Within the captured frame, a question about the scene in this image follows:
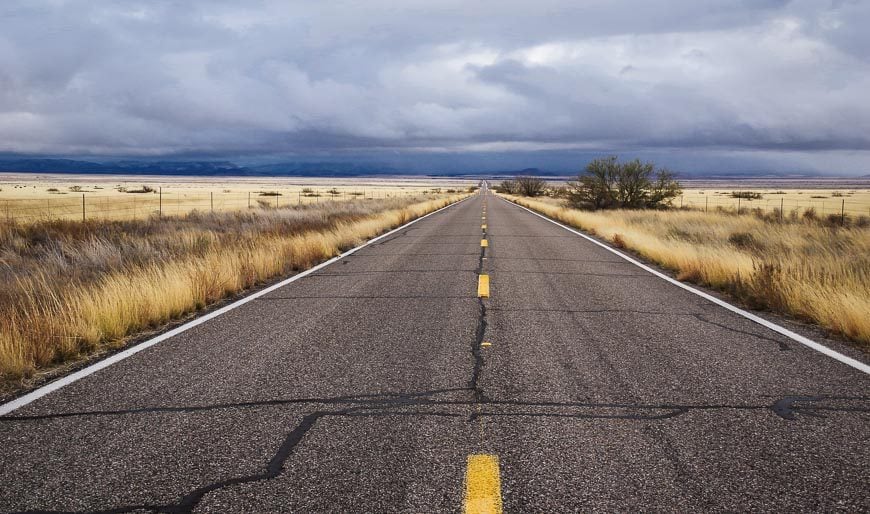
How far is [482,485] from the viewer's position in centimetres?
312

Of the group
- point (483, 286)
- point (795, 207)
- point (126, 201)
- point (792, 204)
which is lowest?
point (483, 286)

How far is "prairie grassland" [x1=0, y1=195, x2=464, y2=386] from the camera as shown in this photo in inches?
224

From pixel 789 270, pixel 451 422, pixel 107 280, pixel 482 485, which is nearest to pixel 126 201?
pixel 107 280

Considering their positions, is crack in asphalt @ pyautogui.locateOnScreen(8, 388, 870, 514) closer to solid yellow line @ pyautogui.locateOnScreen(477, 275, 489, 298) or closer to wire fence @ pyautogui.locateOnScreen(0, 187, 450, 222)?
solid yellow line @ pyautogui.locateOnScreen(477, 275, 489, 298)

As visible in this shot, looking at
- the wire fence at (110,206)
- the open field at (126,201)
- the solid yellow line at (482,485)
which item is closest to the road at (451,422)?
the solid yellow line at (482,485)

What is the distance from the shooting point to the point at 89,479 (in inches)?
126

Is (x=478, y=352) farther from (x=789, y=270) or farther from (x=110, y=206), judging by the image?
(x=110, y=206)

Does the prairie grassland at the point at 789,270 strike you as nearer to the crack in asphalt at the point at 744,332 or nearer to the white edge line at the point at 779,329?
the white edge line at the point at 779,329

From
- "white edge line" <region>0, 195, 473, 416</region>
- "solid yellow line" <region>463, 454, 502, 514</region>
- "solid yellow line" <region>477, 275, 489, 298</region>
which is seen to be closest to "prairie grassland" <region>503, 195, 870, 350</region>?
"solid yellow line" <region>477, 275, 489, 298</region>

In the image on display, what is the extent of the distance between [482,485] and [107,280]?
6866 mm

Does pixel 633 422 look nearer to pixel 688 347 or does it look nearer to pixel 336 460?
pixel 336 460

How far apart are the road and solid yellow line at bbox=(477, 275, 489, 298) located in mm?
1560

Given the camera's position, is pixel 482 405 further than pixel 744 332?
No

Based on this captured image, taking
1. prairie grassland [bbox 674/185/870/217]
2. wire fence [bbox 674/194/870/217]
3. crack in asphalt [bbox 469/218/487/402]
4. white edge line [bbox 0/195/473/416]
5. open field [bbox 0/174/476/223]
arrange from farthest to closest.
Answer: prairie grassland [bbox 674/185/870/217]
wire fence [bbox 674/194/870/217]
open field [bbox 0/174/476/223]
crack in asphalt [bbox 469/218/487/402]
white edge line [bbox 0/195/473/416]
